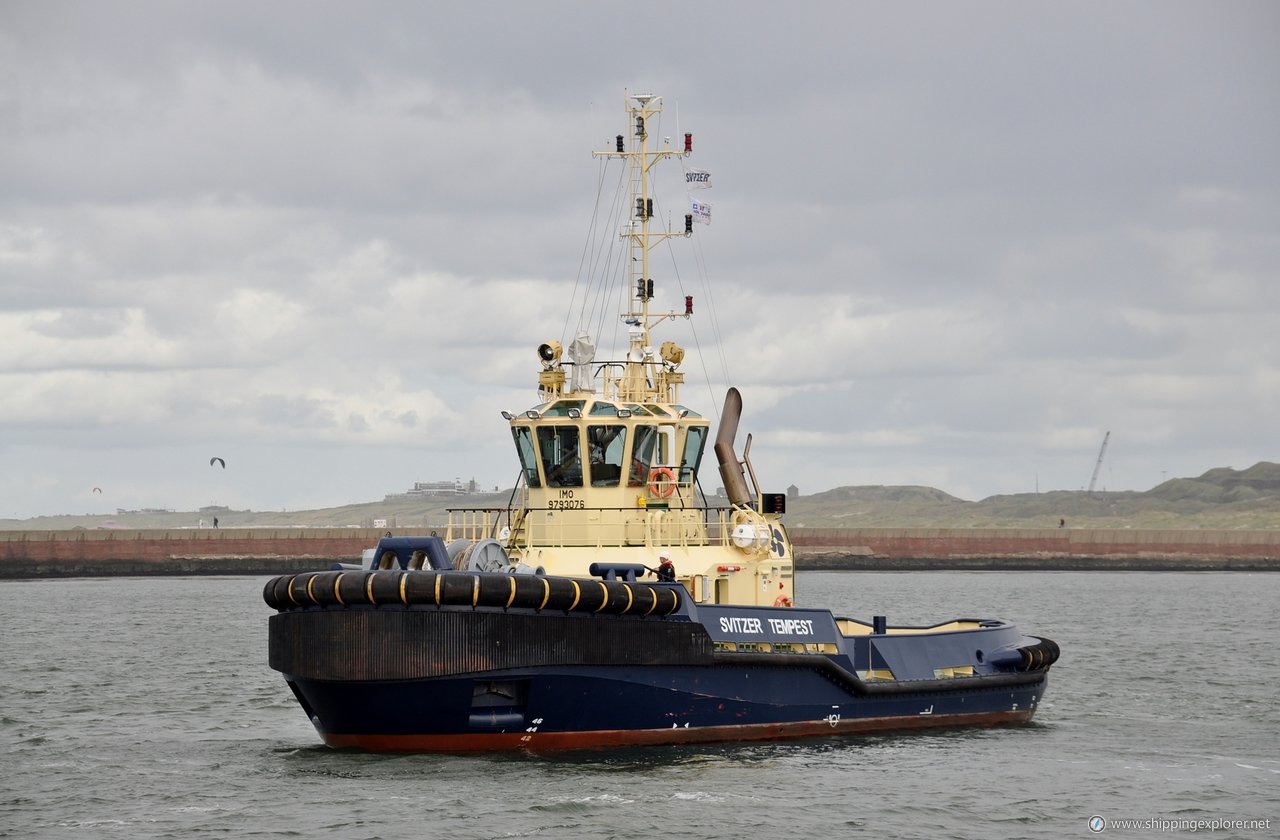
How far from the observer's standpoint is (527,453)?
62.6 feet

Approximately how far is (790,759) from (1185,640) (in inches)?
797

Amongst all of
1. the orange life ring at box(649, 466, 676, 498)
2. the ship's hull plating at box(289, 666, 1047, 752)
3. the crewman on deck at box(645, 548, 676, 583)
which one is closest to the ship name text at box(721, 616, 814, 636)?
the ship's hull plating at box(289, 666, 1047, 752)

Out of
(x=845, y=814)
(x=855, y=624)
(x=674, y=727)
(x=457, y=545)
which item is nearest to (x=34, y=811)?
(x=457, y=545)

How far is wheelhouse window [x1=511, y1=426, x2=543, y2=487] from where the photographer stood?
18.9 metres

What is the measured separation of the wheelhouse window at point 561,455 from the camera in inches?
734

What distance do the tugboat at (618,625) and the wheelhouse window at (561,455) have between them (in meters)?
0.03

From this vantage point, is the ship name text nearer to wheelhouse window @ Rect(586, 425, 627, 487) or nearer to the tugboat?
the tugboat

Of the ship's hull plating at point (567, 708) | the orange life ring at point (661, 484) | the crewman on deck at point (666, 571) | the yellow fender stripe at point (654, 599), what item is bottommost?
the ship's hull plating at point (567, 708)

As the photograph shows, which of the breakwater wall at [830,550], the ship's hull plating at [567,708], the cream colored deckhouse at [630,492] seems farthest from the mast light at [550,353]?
the breakwater wall at [830,550]

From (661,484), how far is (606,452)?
77 cm

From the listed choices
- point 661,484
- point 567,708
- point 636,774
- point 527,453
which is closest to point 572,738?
point 567,708

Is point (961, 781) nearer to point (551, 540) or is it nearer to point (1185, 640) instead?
point (551, 540)

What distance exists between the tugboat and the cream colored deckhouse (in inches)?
1.0

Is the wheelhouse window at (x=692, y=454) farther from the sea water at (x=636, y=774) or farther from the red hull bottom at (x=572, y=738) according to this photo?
the sea water at (x=636, y=774)
